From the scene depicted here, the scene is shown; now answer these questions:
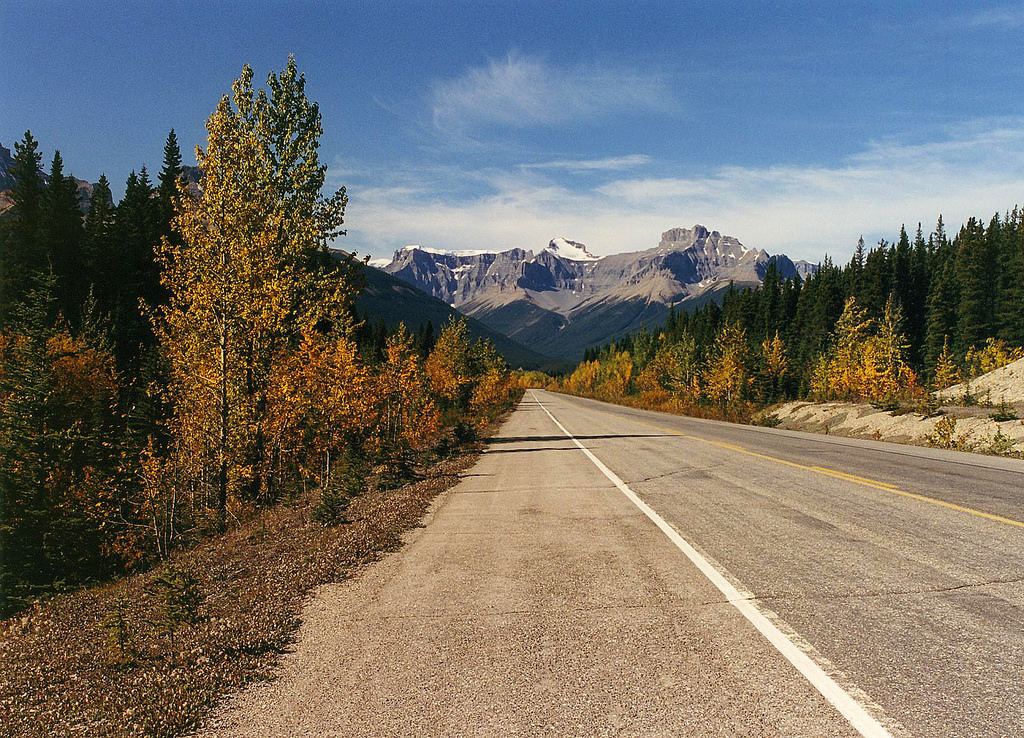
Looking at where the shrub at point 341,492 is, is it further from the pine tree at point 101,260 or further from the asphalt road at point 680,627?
the pine tree at point 101,260

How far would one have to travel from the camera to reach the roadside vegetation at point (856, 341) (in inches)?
1545

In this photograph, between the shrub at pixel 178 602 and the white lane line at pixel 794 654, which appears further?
the shrub at pixel 178 602

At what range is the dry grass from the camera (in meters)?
3.67

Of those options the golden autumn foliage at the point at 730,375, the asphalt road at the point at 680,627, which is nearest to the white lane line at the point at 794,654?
the asphalt road at the point at 680,627

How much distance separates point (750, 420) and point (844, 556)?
35828 millimetres

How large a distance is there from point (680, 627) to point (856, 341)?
4546cm

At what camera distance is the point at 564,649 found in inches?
A: 162

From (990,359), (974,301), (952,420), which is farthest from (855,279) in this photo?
(952,420)

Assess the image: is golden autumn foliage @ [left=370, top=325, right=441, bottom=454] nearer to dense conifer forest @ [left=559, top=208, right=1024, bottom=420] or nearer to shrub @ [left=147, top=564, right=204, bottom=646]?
shrub @ [left=147, top=564, right=204, bottom=646]

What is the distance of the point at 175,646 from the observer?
4688 mm

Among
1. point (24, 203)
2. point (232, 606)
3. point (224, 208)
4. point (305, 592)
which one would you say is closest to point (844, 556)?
point (305, 592)

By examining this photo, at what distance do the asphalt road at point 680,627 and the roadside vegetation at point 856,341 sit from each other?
14647 millimetres

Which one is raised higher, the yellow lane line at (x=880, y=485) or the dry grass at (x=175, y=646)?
the yellow lane line at (x=880, y=485)

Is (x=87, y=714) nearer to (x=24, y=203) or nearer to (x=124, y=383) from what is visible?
(x=124, y=383)
